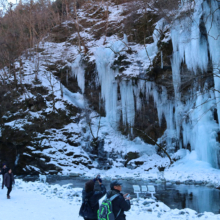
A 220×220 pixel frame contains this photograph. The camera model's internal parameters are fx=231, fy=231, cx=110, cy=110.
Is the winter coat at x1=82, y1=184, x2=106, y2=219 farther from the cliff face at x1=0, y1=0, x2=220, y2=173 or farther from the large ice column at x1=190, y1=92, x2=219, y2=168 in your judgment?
the cliff face at x1=0, y1=0, x2=220, y2=173

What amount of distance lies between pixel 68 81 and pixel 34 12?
1329 cm

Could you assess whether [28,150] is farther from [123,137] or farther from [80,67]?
[80,67]

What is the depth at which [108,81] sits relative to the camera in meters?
19.4

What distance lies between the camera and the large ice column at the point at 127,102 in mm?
17828

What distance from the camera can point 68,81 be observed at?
2444 cm

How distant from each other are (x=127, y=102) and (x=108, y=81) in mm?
2780

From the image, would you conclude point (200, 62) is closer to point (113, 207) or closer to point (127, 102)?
point (127, 102)

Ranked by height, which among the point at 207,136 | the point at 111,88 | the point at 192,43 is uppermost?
the point at 192,43

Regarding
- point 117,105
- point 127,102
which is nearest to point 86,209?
point 127,102

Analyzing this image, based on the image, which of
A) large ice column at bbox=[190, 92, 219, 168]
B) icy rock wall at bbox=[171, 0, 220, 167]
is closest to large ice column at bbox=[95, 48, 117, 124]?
icy rock wall at bbox=[171, 0, 220, 167]

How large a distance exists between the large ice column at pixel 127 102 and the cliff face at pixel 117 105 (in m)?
0.08

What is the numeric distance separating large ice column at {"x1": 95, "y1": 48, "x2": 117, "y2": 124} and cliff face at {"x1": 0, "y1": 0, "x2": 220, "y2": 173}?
0.08 m

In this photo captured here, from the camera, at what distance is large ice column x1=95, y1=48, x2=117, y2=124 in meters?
18.8

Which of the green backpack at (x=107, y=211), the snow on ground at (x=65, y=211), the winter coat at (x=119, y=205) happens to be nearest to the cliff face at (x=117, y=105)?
the snow on ground at (x=65, y=211)
